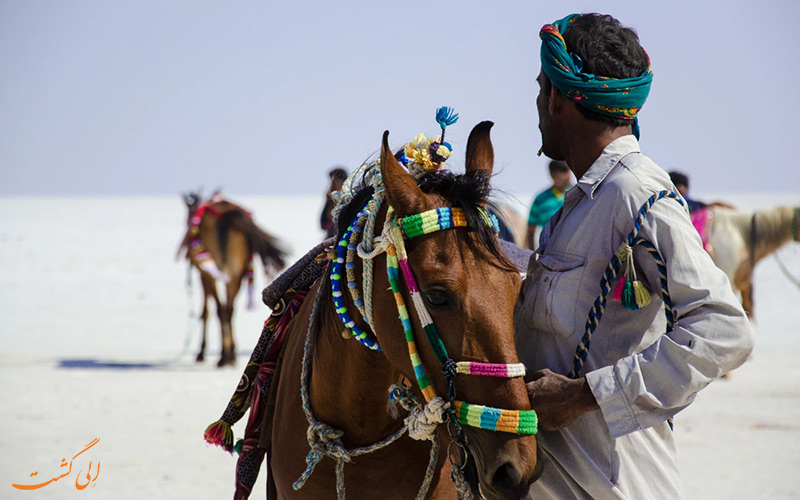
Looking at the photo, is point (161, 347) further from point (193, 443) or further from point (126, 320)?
point (193, 443)

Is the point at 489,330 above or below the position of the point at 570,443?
above

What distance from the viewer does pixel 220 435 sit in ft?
10.2

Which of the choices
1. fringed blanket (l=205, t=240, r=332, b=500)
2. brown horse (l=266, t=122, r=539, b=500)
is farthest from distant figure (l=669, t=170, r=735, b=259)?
brown horse (l=266, t=122, r=539, b=500)

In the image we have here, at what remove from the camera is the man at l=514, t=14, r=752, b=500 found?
1668 millimetres

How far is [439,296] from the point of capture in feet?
5.92

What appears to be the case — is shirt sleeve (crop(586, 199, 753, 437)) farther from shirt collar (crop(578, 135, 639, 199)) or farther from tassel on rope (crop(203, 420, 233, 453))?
tassel on rope (crop(203, 420, 233, 453))

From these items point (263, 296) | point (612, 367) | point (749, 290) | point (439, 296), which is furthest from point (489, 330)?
point (749, 290)

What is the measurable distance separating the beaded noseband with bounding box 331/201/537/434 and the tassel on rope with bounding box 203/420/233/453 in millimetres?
1161

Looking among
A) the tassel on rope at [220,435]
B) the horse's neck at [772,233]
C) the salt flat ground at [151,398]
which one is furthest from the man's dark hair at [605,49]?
the horse's neck at [772,233]

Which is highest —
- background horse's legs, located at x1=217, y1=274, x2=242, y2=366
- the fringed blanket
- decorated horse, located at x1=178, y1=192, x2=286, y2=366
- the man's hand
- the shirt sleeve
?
the shirt sleeve

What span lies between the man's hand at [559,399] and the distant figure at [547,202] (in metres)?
5.88

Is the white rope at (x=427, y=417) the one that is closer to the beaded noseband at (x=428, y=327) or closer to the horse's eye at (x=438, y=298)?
the beaded noseband at (x=428, y=327)

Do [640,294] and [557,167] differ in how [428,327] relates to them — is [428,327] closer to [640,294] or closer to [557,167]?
[640,294]

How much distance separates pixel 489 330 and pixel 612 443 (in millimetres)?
410
